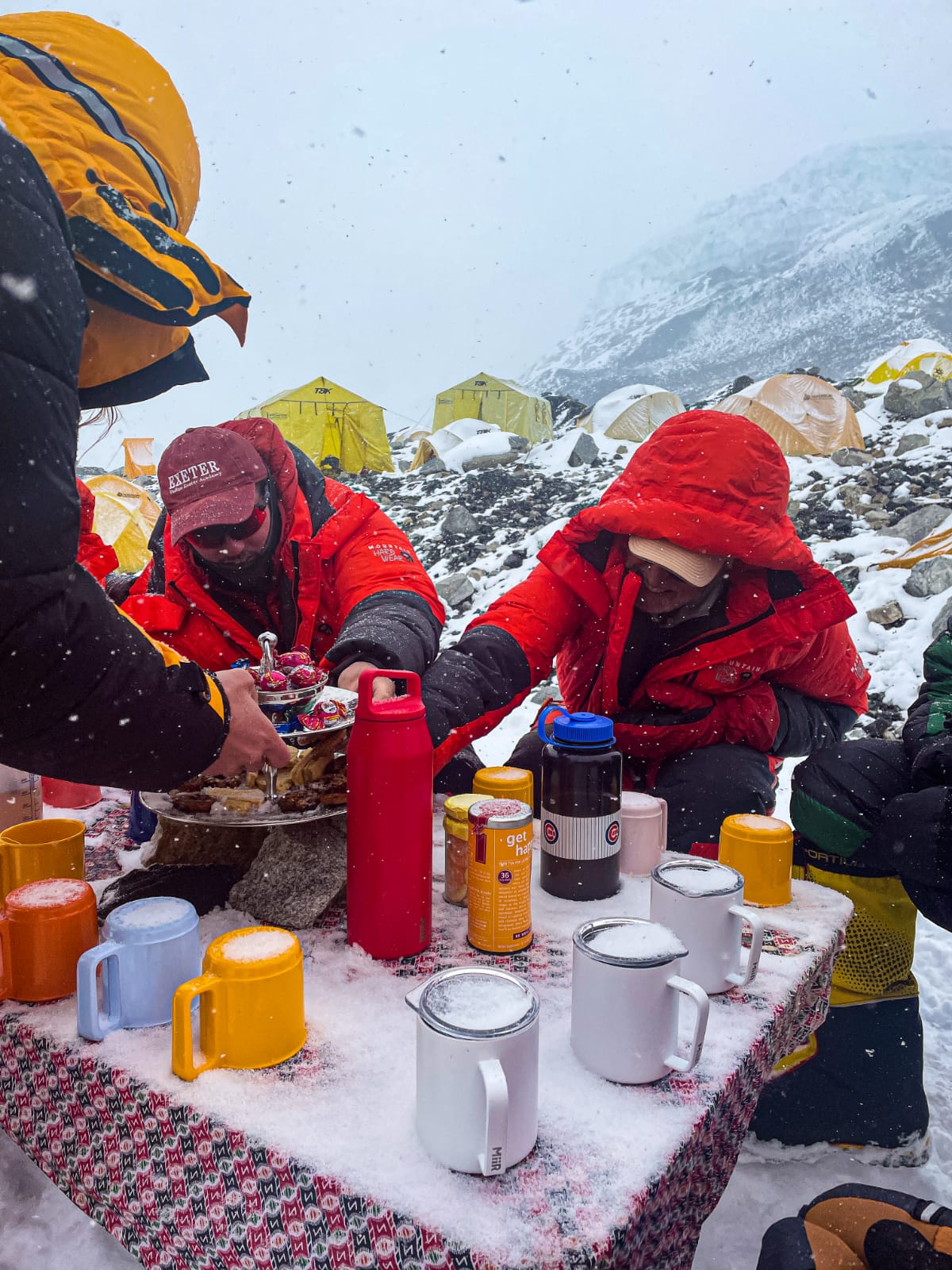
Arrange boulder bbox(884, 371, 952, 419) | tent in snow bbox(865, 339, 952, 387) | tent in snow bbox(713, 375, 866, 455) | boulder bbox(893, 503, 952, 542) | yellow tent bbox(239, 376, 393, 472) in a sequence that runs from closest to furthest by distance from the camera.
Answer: boulder bbox(893, 503, 952, 542) → tent in snow bbox(713, 375, 866, 455) → boulder bbox(884, 371, 952, 419) → tent in snow bbox(865, 339, 952, 387) → yellow tent bbox(239, 376, 393, 472)

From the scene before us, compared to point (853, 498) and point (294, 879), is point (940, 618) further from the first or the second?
point (294, 879)

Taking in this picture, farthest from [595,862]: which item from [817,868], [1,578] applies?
[1,578]

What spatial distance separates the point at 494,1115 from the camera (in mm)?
647

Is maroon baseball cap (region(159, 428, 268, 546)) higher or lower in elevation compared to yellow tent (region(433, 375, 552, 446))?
lower

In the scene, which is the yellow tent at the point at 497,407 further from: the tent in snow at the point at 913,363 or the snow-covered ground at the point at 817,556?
the tent in snow at the point at 913,363

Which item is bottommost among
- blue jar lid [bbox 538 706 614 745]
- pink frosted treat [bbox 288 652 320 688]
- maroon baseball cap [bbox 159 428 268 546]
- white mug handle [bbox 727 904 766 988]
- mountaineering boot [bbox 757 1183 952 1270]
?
mountaineering boot [bbox 757 1183 952 1270]

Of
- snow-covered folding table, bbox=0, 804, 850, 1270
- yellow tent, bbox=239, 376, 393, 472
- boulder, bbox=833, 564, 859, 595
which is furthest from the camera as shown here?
yellow tent, bbox=239, 376, 393, 472

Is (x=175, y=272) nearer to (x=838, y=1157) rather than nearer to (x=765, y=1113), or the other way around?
(x=765, y=1113)

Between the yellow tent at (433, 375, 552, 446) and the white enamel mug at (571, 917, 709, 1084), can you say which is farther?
the yellow tent at (433, 375, 552, 446)

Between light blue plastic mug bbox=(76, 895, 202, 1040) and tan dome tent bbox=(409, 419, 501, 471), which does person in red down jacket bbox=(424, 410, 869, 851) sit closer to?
light blue plastic mug bbox=(76, 895, 202, 1040)

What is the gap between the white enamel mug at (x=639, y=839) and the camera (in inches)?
53.4

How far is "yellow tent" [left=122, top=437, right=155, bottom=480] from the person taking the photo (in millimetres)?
17906

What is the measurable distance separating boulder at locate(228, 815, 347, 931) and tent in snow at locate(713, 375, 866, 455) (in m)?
11.3

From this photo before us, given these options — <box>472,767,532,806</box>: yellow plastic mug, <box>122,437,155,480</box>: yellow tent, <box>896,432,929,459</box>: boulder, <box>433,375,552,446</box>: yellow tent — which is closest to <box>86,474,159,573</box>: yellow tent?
<box>472,767,532,806</box>: yellow plastic mug
